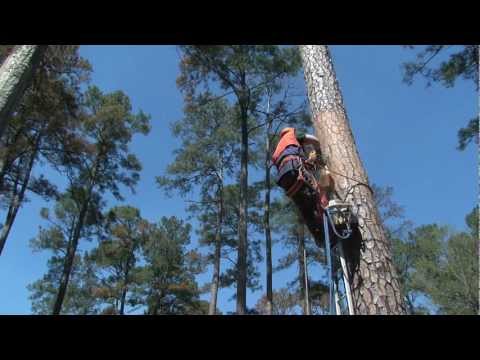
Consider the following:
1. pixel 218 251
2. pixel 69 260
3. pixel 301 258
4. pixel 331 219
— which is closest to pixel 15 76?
pixel 331 219

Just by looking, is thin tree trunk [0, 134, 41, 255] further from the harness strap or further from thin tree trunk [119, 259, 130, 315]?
the harness strap

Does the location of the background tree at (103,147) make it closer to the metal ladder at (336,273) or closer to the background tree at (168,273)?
the background tree at (168,273)

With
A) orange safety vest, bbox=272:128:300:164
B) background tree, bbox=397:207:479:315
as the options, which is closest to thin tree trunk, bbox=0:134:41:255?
orange safety vest, bbox=272:128:300:164

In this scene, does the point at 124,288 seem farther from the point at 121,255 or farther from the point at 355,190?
the point at 355,190

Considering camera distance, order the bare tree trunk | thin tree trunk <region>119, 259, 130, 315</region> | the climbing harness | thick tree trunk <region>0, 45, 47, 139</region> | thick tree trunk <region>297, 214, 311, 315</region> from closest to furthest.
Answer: the climbing harness
thick tree trunk <region>0, 45, 47, 139</region>
the bare tree trunk
thick tree trunk <region>297, 214, 311, 315</region>
thin tree trunk <region>119, 259, 130, 315</region>

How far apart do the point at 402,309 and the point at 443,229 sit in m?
18.0

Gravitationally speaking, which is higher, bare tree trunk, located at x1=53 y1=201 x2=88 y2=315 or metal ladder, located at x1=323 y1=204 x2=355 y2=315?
bare tree trunk, located at x1=53 y1=201 x2=88 y2=315

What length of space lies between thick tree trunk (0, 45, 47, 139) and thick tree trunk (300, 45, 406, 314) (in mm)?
3630

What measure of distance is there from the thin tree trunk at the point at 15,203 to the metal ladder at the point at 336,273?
1067 cm

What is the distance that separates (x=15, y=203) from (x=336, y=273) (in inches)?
453

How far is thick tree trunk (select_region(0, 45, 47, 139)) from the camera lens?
4.25m

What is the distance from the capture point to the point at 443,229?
17.4 m
